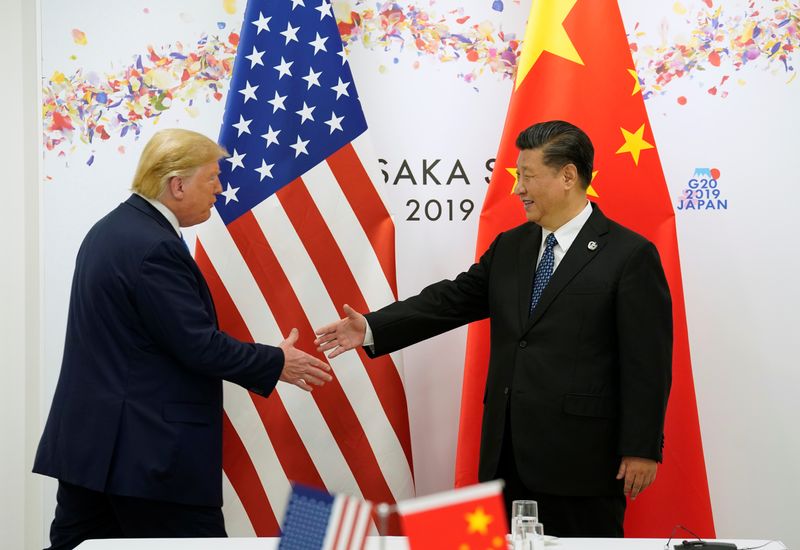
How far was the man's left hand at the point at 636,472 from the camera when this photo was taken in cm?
233

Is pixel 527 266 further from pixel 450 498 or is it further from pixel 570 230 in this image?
pixel 450 498

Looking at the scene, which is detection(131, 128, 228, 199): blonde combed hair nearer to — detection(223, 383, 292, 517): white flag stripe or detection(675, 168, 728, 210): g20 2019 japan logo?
detection(223, 383, 292, 517): white flag stripe

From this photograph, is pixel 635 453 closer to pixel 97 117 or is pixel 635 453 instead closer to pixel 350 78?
pixel 350 78

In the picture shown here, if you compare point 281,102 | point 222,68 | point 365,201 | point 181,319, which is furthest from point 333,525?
point 222,68

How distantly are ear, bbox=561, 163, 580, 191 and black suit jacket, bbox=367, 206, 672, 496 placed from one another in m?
0.13

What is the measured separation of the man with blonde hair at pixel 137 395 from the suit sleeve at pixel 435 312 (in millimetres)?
480

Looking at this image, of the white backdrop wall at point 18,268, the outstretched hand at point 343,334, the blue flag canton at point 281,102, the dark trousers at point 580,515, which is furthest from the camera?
the white backdrop wall at point 18,268

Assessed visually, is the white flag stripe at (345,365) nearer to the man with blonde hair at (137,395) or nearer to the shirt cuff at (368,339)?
the shirt cuff at (368,339)

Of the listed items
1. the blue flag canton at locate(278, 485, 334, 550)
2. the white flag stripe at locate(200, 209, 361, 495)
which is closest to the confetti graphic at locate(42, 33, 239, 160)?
the white flag stripe at locate(200, 209, 361, 495)

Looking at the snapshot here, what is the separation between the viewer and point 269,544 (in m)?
1.84

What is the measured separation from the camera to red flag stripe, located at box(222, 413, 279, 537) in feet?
9.35

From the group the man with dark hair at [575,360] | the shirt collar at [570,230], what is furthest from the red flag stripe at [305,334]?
the shirt collar at [570,230]

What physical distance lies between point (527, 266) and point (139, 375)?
1137 mm

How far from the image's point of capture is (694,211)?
320cm
